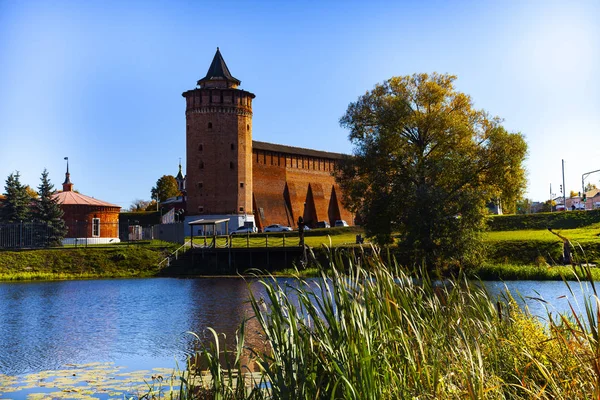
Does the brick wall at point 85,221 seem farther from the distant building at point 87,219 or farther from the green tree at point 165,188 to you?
the green tree at point 165,188

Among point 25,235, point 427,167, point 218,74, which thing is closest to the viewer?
point 427,167

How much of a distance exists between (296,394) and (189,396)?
1.16 m

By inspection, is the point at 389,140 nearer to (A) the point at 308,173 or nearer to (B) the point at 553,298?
(B) the point at 553,298

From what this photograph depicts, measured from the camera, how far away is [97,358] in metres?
11.2

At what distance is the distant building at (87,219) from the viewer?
153 feet

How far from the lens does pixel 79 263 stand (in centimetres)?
3356

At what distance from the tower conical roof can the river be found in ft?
104

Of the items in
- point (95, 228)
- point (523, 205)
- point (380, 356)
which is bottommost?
point (380, 356)

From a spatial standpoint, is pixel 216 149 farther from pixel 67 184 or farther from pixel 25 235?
pixel 25 235

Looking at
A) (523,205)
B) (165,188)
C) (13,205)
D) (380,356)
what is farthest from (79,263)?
(165,188)

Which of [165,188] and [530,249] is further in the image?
[165,188]

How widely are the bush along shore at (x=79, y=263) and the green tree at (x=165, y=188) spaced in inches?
2014

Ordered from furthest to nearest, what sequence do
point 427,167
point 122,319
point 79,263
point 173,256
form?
point 173,256, point 79,263, point 427,167, point 122,319

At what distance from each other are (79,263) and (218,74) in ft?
89.4
